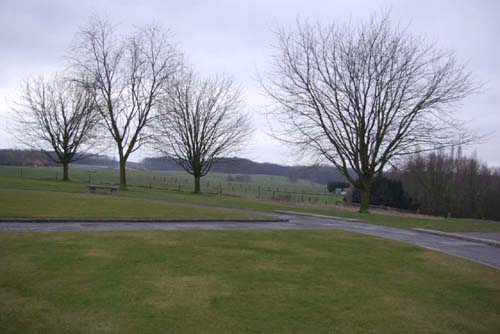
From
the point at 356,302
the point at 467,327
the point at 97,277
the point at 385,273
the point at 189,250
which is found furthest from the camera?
the point at 189,250

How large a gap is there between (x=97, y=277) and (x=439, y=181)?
170 ft

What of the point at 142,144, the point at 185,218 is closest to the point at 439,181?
the point at 142,144

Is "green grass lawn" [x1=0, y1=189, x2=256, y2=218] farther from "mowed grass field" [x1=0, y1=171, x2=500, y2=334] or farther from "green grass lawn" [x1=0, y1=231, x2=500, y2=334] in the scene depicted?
"green grass lawn" [x1=0, y1=231, x2=500, y2=334]

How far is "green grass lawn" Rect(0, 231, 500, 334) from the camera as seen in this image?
4.73 metres


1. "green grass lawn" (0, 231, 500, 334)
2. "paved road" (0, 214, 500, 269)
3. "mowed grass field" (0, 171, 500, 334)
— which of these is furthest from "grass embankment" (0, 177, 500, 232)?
"green grass lawn" (0, 231, 500, 334)

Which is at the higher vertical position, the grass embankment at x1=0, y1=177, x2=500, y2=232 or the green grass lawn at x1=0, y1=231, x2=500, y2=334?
the grass embankment at x1=0, y1=177, x2=500, y2=232

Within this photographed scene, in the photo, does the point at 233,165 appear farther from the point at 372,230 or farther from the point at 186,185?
the point at 372,230

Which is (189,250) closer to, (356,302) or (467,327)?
(356,302)

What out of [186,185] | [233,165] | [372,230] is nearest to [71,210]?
[372,230]

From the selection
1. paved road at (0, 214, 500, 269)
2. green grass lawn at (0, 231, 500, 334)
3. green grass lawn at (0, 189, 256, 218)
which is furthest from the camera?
green grass lawn at (0, 189, 256, 218)

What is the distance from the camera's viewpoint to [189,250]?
8.65 m

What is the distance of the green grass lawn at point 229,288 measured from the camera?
473 centimetres

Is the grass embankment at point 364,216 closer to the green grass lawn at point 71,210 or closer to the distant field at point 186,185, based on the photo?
the green grass lawn at point 71,210

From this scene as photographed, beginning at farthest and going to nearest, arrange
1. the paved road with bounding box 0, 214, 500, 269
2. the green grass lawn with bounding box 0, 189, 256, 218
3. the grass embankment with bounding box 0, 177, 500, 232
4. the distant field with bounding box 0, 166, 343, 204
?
the distant field with bounding box 0, 166, 343, 204
the grass embankment with bounding box 0, 177, 500, 232
the green grass lawn with bounding box 0, 189, 256, 218
the paved road with bounding box 0, 214, 500, 269
